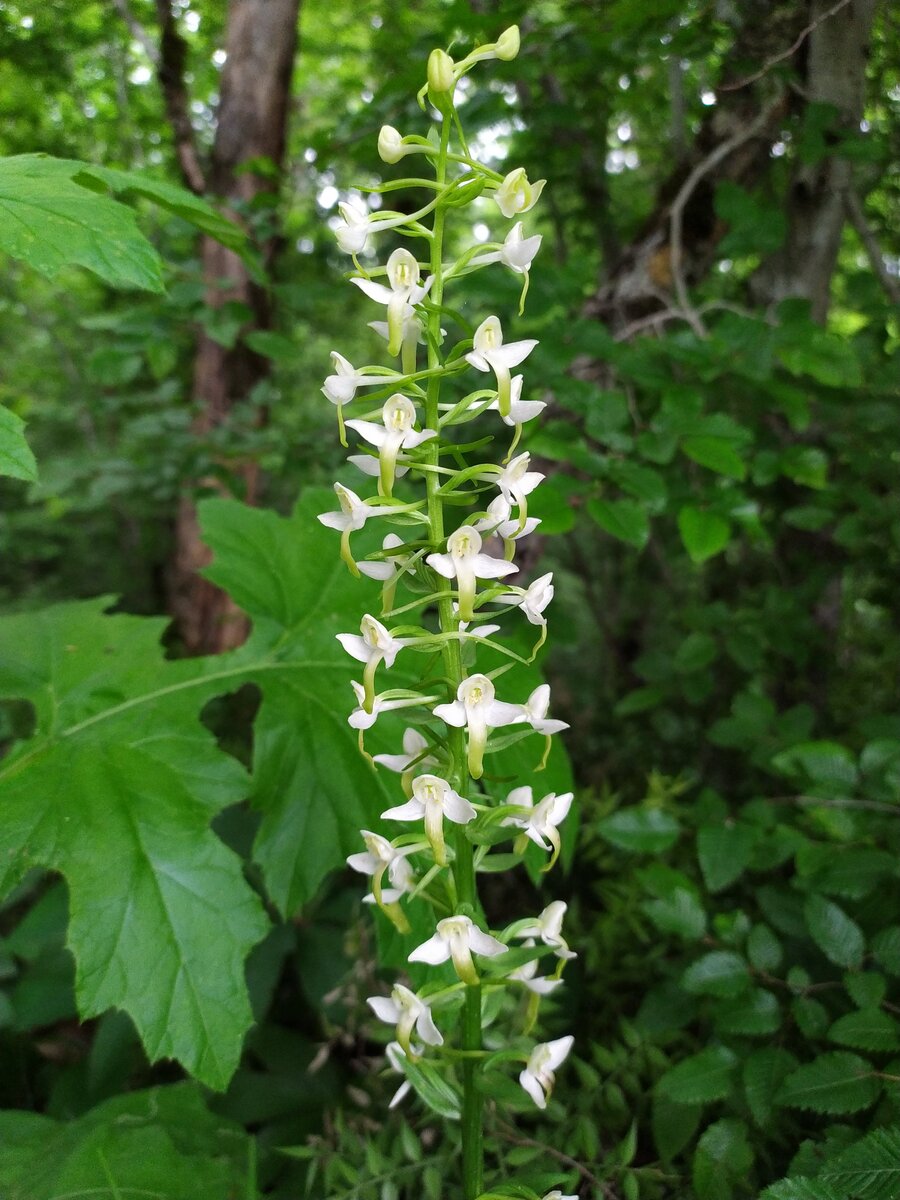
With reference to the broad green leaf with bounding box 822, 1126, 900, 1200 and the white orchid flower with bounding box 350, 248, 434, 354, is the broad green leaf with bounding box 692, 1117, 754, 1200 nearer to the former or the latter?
the broad green leaf with bounding box 822, 1126, 900, 1200

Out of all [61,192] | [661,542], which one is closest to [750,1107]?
[61,192]

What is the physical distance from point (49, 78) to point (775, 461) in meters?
3.47

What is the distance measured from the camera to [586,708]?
384cm

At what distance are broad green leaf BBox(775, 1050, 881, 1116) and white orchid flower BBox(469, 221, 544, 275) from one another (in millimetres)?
1218

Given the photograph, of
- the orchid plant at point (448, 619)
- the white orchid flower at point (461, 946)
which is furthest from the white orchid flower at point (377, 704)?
the white orchid flower at point (461, 946)

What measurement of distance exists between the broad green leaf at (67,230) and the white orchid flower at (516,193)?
1.66 feet

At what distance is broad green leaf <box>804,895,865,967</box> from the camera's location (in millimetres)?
1337

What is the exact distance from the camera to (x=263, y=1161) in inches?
65.5

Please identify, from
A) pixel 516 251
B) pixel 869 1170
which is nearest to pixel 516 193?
pixel 516 251

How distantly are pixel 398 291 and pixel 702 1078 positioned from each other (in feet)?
4.25

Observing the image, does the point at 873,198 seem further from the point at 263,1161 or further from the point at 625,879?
the point at 263,1161

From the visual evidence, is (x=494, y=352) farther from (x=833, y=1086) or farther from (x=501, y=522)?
(x=833, y=1086)

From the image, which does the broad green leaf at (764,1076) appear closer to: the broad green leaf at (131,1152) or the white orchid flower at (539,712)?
the white orchid flower at (539,712)

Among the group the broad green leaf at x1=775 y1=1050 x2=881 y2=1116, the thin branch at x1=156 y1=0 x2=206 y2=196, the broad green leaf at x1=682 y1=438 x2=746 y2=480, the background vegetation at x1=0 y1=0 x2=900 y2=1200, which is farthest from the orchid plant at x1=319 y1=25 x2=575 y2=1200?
the thin branch at x1=156 y1=0 x2=206 y2=196
